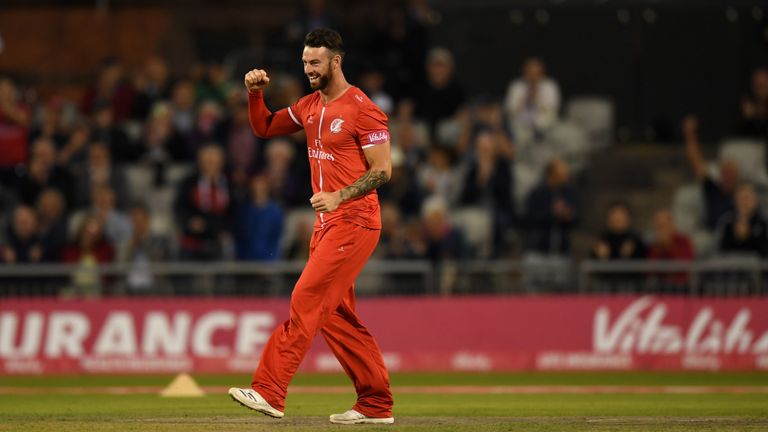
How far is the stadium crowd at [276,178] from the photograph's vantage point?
21188mm

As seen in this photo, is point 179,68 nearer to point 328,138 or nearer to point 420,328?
point 420,328

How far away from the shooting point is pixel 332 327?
11406 mm

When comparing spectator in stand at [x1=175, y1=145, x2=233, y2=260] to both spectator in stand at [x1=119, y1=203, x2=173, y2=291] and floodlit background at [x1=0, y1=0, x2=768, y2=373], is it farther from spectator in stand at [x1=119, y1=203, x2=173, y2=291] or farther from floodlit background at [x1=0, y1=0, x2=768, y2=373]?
spectator in stand at [x1=119, y1=203, x2=173, y2=291]

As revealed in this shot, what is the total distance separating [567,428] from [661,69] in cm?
1485

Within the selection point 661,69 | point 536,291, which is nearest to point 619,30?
point 661,69

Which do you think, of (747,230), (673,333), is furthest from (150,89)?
(747,230)

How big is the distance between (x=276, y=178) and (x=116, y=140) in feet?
9.82

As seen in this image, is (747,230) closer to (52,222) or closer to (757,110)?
(757,110)

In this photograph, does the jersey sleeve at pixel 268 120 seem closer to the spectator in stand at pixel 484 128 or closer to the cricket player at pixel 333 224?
the cricket player at pixel 333 224

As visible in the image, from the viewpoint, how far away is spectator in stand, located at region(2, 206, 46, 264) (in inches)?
834

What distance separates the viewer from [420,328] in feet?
67.3

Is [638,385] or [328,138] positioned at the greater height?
[328,138]

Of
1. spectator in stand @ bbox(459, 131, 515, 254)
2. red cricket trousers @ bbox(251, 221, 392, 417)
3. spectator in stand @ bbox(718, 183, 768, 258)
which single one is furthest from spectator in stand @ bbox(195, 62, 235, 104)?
red cricket trousers @ bbox(251, 221, 392, 417)

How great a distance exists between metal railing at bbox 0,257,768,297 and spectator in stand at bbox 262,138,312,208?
1.92m
